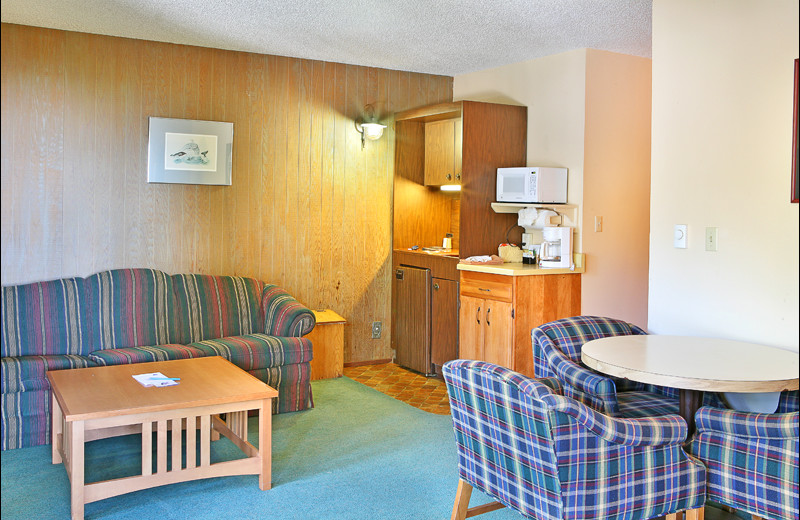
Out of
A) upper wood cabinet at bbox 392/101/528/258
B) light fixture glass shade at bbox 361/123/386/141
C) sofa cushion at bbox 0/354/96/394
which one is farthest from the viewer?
light fixture glass shade at bbox 361/123/386/141

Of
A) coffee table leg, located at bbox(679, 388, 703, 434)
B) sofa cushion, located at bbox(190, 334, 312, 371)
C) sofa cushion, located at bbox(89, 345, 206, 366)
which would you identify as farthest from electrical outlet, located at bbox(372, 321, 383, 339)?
coffee table leg, located at bbox(679, 388, 703, 434)

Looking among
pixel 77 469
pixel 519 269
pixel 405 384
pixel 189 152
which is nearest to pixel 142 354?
pixel 77 469

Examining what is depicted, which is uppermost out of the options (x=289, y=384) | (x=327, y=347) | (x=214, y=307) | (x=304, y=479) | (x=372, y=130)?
(x=372, y=130)

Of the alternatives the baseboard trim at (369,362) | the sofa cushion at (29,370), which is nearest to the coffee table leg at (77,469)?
the sofa cushion at (29,370)

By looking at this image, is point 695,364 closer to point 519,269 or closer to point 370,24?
point 519,269

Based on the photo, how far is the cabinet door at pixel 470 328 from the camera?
15.9 feet

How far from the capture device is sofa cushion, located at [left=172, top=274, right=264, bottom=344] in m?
4.69

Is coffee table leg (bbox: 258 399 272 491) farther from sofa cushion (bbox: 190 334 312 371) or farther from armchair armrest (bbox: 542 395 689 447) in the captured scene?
armchair armrest (bbox: 542 395 689 447)

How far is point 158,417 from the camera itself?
9.79ft

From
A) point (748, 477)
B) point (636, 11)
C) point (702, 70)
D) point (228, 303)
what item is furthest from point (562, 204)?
point (748, 477)

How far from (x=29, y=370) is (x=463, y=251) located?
2.94 m

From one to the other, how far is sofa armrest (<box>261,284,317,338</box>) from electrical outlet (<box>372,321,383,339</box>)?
3.69ft

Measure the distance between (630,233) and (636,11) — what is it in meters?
1.74

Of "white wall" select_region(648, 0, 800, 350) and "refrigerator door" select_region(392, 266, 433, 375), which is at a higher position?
"white wall" select_region(648, 0, 800, 350)
